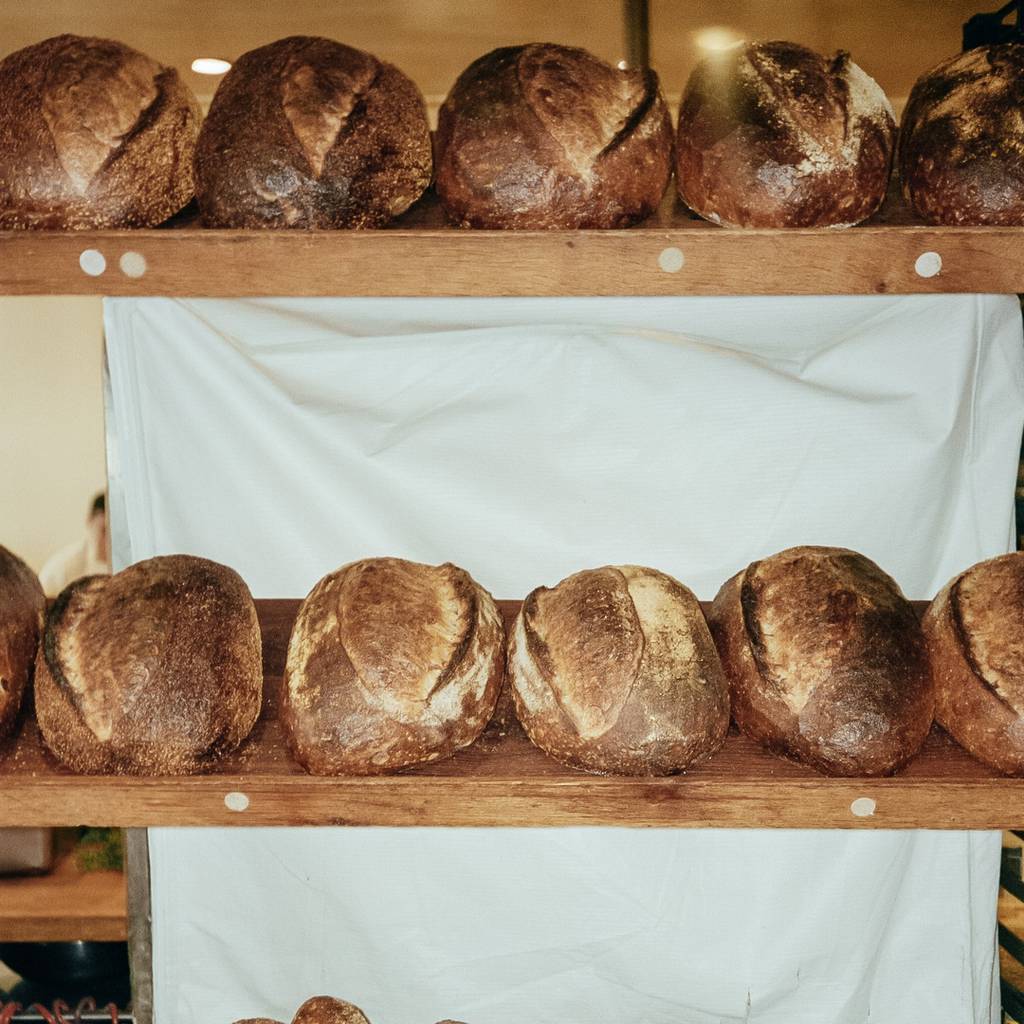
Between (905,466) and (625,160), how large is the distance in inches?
27.0

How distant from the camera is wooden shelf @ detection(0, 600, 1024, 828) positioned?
1088 mm

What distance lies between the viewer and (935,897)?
5.30 ft

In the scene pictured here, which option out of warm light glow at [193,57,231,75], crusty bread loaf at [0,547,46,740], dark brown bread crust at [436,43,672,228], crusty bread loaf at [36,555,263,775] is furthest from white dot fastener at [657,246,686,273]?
warm light glow at [193,57,231,75]

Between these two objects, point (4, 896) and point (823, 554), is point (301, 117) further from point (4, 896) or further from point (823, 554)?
point (4, 896)

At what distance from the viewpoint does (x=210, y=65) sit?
3.51m

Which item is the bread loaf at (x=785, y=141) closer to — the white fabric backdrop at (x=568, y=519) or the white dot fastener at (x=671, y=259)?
the white dot fastener at (x=671, y=259)

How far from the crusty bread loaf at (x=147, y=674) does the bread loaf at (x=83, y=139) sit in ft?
1.37

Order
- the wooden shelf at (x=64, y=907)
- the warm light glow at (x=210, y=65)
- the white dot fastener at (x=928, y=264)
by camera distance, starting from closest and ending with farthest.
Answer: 1. the white dot fastener at (x=928, y=264)
2. the wooden shelf at (x=64, y=907)
3. the warm light glow at (x=210, y=65)

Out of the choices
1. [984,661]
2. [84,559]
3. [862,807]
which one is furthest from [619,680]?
[84,559]

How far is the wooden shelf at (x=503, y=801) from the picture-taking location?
1088 millimetres

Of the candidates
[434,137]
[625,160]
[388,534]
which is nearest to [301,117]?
[434,137]

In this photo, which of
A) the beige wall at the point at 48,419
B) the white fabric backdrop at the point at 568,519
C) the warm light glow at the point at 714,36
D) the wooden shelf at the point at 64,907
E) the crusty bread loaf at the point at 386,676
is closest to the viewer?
the crusty bread loaf at the point at 386,676

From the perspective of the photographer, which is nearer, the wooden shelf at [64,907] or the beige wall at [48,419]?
the wooden shelf at [64,907]

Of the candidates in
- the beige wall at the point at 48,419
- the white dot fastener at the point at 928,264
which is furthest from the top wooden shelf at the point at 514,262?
the beige wall at the point at 48,419
